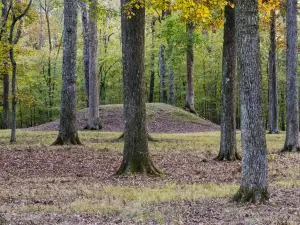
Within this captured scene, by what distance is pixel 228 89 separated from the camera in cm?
1341

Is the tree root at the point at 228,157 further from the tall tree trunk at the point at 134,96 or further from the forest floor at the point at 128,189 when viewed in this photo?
the tall tree trunk at the point at 134,96

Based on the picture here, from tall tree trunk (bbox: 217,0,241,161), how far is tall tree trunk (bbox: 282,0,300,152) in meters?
3.33

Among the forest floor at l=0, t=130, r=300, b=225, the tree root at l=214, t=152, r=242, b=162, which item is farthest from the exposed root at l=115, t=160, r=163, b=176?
the tree root at l=214, t=152, r=242, b=162

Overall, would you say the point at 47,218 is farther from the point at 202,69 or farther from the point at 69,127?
the point at 202,69

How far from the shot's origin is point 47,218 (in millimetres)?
6645

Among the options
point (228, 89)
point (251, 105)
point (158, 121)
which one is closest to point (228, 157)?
point (228, 89)

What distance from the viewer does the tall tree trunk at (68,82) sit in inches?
654

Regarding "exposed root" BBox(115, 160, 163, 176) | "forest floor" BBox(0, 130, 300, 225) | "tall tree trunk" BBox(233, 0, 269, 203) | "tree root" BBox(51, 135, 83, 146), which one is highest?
Answer: "tall tree trunk" BBox(233, 0, 269, 203)

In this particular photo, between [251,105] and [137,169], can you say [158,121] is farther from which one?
[251,105]

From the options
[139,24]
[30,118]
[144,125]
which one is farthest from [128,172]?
[30,118]

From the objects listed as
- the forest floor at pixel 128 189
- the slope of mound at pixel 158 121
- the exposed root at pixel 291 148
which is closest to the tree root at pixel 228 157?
the forest floor at pixel 128 189

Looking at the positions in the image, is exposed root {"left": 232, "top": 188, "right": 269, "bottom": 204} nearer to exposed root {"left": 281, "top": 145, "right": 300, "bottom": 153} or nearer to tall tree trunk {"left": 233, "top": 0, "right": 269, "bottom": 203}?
tall tree trunk {"left": 233, "top": 0, "right": 269, "bottom": 203}

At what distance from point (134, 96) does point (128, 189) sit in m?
2.79

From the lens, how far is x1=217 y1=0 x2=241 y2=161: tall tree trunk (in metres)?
13.3
